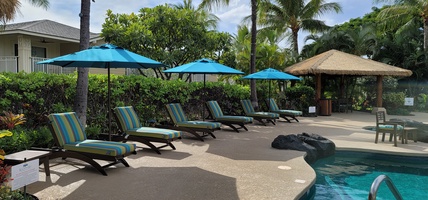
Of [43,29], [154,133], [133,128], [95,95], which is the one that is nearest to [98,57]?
[154,133]

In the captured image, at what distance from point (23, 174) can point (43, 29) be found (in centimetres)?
1756

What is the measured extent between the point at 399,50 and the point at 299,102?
36.0 feet

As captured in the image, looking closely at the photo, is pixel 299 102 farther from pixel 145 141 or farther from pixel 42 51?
pixel 42 51

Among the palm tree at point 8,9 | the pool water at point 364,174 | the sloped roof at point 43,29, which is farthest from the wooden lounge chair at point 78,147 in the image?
the sloped roof at point 43,29

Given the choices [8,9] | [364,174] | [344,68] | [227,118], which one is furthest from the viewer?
[344,68]

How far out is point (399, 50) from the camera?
76.7ft

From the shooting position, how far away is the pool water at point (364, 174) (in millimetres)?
6027

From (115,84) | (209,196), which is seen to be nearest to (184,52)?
(115,84)

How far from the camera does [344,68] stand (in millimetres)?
17578

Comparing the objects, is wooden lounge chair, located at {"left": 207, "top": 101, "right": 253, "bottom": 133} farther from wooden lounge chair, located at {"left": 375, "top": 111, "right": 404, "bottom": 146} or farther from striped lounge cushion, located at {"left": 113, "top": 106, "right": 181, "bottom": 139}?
wooden lounge chair, located at {"left": 375, "top": 111, "right": 404, "bottom": 146}

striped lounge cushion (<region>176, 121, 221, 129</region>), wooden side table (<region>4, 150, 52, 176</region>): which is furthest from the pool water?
wooden side table (<region>4, 150, 52, 176</region>)

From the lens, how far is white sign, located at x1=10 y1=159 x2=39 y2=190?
3551 millimetres

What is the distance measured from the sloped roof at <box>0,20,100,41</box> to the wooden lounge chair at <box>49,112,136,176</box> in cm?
1351

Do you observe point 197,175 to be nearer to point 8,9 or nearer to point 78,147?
point 78,147
